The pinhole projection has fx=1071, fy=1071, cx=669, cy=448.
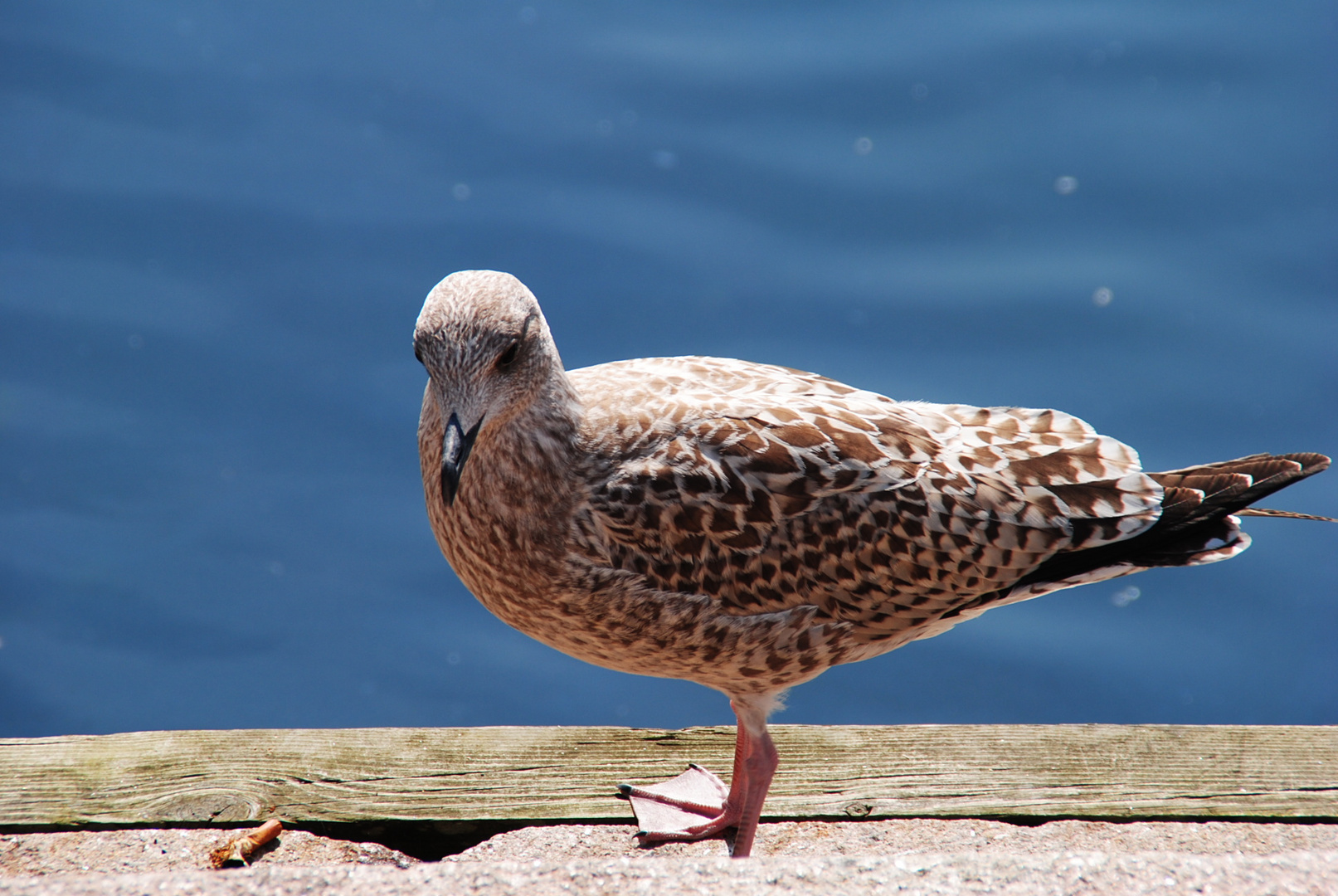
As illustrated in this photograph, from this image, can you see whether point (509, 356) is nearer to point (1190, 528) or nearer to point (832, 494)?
point (832, 494)

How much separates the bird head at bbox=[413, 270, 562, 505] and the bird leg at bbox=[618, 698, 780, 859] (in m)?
1.15

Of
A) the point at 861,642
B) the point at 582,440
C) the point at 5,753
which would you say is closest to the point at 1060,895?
the point at 861,642

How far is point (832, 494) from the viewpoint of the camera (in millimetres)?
2707

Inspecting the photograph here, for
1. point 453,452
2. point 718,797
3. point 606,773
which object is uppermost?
point 453,452

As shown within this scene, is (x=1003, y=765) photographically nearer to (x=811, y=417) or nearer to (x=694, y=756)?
(x=694, y=756)

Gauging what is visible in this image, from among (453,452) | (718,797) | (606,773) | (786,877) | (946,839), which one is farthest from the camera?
(718,797)

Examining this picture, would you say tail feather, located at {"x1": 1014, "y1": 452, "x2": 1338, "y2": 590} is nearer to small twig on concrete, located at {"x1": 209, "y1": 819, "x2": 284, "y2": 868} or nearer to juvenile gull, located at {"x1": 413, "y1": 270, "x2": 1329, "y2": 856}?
juvenile gull, located at {"x1": 413, "y1": 270, "x2": 1329, "y2": 856}

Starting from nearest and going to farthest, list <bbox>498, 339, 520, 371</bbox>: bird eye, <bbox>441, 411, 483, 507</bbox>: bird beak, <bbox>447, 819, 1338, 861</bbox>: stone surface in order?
<bbox>441, 411, 483, 507</bbox>: bird beak
<bbox>498, 339, 520, 371</bbox>: bird eye
<bbox>447, 819, 1338, 861</bbox>: stone surface

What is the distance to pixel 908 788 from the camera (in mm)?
2980

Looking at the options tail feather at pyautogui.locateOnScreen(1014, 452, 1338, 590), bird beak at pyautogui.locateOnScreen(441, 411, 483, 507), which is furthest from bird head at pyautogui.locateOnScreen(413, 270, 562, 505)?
tail feather at pyautogui.locateOnScreen(1014, 452, 1338, 590)

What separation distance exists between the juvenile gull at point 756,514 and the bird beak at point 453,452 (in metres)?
0.07

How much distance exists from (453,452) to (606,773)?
1.29 m

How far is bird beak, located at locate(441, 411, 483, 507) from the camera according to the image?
7.18 ft

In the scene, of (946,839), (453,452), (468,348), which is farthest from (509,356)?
(946,839)
